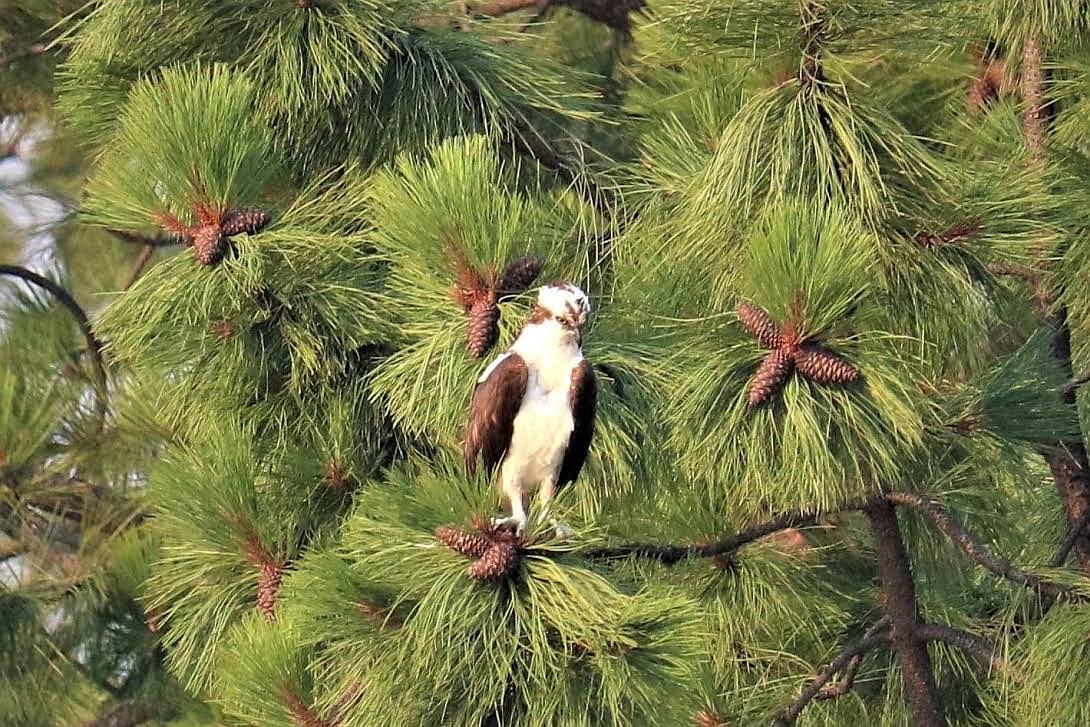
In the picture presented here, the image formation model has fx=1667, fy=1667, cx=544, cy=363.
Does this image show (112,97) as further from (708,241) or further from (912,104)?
(912,104)

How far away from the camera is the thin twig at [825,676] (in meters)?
2.17

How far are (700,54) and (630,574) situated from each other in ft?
2.10

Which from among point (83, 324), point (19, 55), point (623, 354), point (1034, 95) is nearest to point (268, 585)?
point (623, 354)

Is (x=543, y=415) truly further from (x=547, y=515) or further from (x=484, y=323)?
(x=547, y=515)

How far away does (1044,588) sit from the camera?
6.33 feet

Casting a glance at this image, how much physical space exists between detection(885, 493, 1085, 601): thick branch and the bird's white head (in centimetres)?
46

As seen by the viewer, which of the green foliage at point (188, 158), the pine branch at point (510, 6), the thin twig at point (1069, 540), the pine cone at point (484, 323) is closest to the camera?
the pine cone at point (484, 323)

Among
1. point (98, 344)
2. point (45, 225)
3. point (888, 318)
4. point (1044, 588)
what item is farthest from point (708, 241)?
point (45, 225)

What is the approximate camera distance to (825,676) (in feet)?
7.22

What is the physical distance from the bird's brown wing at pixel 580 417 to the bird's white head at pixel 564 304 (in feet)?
0.23

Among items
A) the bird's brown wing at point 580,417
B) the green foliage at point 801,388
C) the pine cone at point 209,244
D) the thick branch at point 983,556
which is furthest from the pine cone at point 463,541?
the thick branch at point 983,556

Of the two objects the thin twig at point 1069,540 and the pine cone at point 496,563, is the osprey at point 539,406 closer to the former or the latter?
the pine cone at point 496,563

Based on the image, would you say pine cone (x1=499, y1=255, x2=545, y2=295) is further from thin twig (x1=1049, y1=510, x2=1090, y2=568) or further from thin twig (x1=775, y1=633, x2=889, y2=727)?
thin twig (x1=1049, y1=510, x2=1090, y2=568)

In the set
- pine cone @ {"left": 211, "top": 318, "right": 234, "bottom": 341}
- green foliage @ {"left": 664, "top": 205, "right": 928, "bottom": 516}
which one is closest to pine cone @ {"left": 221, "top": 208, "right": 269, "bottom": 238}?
pine cone @ {"left": 211, "top": 318, "right": 234, "bottom": 341}
